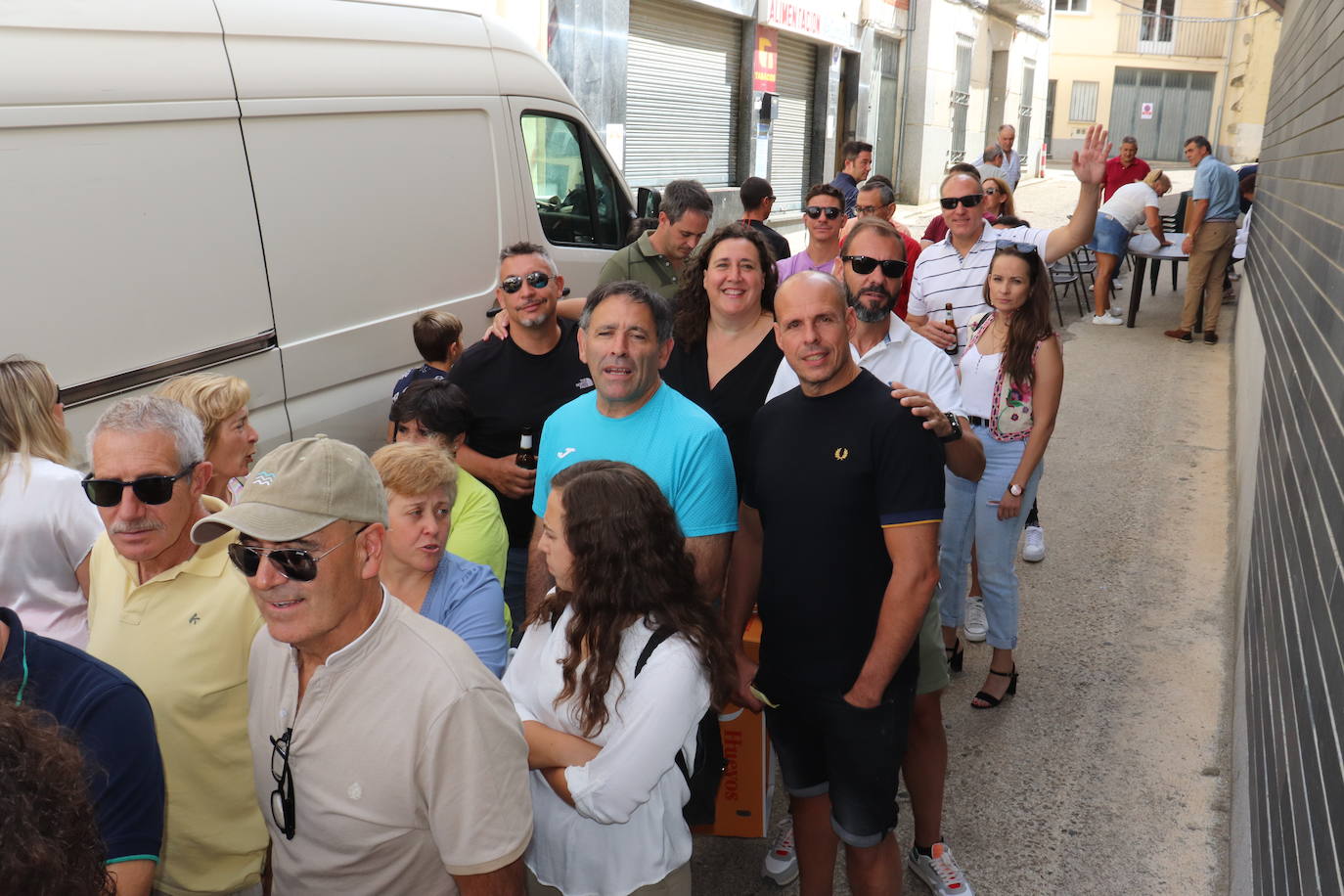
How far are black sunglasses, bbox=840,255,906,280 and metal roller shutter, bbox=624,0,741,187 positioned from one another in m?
10.7

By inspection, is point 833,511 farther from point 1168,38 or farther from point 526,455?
point 1168,38

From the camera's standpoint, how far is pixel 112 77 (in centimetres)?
379

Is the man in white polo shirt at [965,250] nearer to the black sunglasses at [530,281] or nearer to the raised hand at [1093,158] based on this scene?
the raised hand at [1093,158]

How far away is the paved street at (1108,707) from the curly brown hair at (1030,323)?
147 centimetres

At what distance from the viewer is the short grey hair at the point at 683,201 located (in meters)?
5.56

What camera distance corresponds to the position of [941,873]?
3.57 meters

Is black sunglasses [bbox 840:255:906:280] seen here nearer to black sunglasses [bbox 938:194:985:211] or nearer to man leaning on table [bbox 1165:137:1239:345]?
black sunglasses [bbox 938:194:985:211]

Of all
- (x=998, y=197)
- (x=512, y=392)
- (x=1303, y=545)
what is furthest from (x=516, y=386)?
(x=998, y=197)

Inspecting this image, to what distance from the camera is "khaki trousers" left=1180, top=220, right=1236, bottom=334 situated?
37.8ft

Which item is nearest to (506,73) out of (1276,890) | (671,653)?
(671,653)

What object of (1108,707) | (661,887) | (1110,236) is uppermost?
(1110,236)

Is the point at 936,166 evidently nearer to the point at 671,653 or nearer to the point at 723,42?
the point at 723,42

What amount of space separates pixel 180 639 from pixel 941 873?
242 centimetres

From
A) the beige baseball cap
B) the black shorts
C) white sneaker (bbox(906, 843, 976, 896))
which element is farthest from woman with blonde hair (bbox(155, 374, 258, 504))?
white sneaker (bbox(906, 843, 976, 896))
